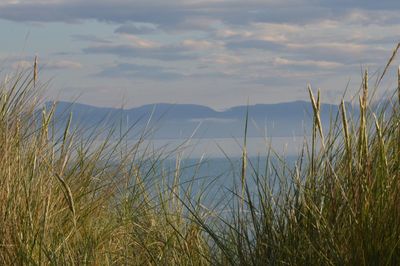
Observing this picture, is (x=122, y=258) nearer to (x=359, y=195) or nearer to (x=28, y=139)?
(x=28, y=139)

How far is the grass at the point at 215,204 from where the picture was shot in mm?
2678

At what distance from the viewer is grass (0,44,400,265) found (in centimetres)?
268

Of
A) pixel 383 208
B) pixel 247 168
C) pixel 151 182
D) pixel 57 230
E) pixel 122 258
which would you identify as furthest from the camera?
pixel 151 182

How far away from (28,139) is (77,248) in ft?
2.77

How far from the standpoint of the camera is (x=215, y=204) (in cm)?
407

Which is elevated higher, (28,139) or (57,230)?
(28,139)

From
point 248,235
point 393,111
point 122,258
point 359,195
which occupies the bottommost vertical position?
point 122,258

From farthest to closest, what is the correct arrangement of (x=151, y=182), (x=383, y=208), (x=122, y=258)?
(x=151, y=182) → (x=122, y=258) → (x=383, y=208)

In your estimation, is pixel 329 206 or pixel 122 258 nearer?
pixel 329 206

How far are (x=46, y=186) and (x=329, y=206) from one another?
1273mm


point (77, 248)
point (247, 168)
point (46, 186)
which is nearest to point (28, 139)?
point (46, 186)

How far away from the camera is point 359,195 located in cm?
271

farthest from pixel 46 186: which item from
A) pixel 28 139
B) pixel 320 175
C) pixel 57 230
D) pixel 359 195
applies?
pixel 359 195

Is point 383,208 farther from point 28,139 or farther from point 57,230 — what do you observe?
point 28,139
